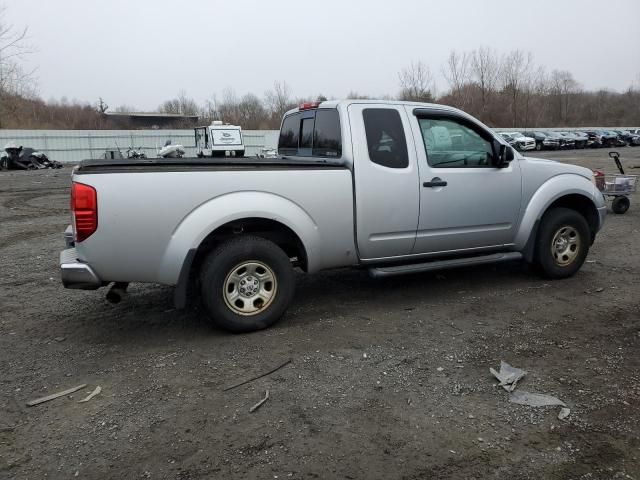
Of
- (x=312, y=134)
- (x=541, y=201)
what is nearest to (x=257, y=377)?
(x=312, y=134)

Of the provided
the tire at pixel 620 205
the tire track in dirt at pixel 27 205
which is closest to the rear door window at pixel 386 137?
the tire at pixel 620 205

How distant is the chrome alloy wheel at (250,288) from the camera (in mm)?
4434

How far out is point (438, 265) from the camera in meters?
5.27

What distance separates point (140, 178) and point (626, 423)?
3.69m

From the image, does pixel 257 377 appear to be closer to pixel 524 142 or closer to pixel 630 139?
pixel 524 142

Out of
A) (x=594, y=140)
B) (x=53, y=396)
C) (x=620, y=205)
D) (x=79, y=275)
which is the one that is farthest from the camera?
(x=594, y=140)

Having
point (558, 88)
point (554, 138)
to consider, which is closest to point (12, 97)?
point (554, 138)

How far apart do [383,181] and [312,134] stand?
113 centimetres

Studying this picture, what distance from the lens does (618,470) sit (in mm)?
2701

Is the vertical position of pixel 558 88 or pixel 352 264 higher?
pixel 558 88

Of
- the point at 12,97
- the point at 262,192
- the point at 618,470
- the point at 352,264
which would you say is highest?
the point at 12,97

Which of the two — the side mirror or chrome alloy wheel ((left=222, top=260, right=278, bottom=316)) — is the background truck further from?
chrome alloy wheel ((left=222, top=260, right=278, bottom=316))

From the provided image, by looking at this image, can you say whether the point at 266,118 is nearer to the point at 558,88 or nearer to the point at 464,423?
the point at 558,88

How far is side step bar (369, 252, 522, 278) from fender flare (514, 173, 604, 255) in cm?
18
